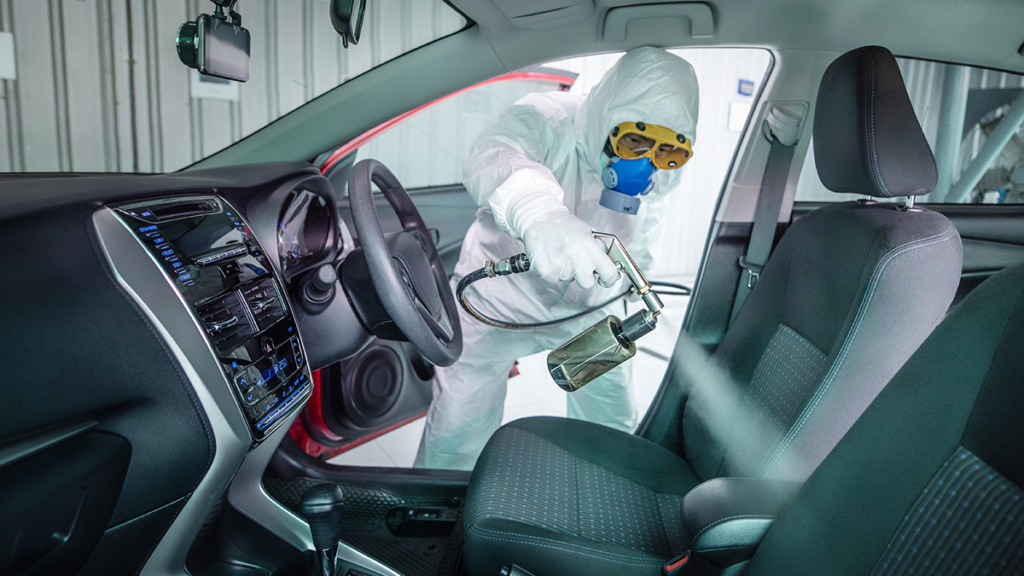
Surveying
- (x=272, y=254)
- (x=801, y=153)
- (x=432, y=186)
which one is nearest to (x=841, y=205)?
(x=801, y=153)

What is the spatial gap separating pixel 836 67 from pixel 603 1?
20.9 inches

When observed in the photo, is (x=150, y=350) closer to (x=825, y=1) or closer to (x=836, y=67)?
(x=836, y=67)

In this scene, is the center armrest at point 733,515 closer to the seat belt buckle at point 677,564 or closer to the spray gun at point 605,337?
the seat belt buckle at point 677,564

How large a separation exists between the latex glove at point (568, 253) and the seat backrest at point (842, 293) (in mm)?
315

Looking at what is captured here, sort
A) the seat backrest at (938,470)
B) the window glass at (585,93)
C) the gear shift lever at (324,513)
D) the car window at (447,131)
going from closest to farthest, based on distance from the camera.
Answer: the seat backrest at (938,470)
the gear shift lever at (324,513)
the window glass at (585,93)
the car window at (447,131)

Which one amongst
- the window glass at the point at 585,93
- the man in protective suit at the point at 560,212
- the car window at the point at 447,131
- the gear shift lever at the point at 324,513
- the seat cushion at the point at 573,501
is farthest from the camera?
the car window at the point at 447,131

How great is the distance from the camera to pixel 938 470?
21.7 inches

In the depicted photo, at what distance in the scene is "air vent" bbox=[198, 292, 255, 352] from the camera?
705 millimetres

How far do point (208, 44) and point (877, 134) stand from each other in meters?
1.02

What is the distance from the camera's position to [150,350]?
2.16ft

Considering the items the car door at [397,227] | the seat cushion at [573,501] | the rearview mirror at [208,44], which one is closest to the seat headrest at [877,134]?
the seat cushion at [573,501]

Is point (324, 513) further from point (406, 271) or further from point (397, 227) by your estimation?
point (397, 227)

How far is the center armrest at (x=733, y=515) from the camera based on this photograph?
709mm

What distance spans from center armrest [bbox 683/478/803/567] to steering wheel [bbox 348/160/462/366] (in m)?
0.44
